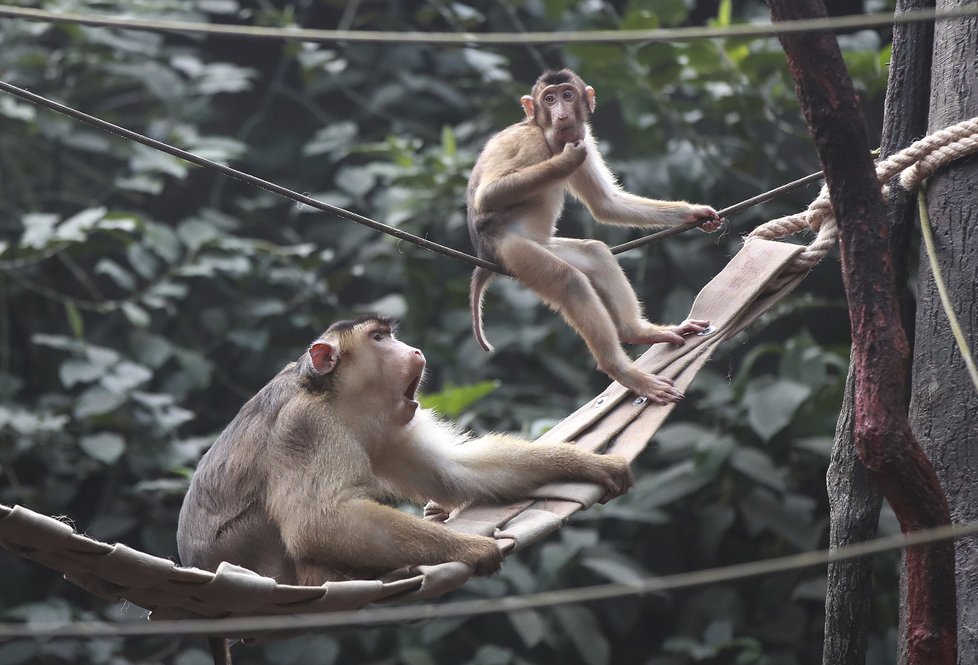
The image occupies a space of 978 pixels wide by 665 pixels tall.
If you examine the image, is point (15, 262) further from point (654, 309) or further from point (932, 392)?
point (932, 392)

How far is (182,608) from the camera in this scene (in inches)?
136

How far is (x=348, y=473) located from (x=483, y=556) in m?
0.66

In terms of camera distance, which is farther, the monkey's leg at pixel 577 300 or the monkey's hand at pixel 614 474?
the monkey's leg at pixel 577 300

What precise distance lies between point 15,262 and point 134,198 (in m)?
1.80

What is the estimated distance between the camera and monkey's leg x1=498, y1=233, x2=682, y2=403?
4719 millimetres

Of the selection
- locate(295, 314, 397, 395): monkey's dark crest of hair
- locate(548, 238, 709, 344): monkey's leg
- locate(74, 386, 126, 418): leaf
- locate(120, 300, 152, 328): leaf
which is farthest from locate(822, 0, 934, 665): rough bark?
locate(120, 300, 152, 328): leaf

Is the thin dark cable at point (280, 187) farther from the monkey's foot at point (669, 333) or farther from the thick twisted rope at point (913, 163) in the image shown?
the monkey's foot at point (669, 333)

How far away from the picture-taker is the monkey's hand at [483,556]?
154 inches

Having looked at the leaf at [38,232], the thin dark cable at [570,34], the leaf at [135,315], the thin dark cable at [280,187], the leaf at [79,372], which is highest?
the thin dark cable at [570,34]

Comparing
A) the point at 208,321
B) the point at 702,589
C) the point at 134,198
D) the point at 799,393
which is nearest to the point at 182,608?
the point at 799,393

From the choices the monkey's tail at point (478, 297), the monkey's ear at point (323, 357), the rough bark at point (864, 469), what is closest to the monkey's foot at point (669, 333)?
the rough bark at point (864, 469)

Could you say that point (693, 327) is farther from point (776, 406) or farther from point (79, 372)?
point (79, 372)

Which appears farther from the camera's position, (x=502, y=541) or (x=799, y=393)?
(x=799, y=393)

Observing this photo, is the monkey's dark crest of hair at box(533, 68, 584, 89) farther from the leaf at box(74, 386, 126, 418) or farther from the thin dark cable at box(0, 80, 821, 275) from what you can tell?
the leaf at box(74, 386, 126, 418)
